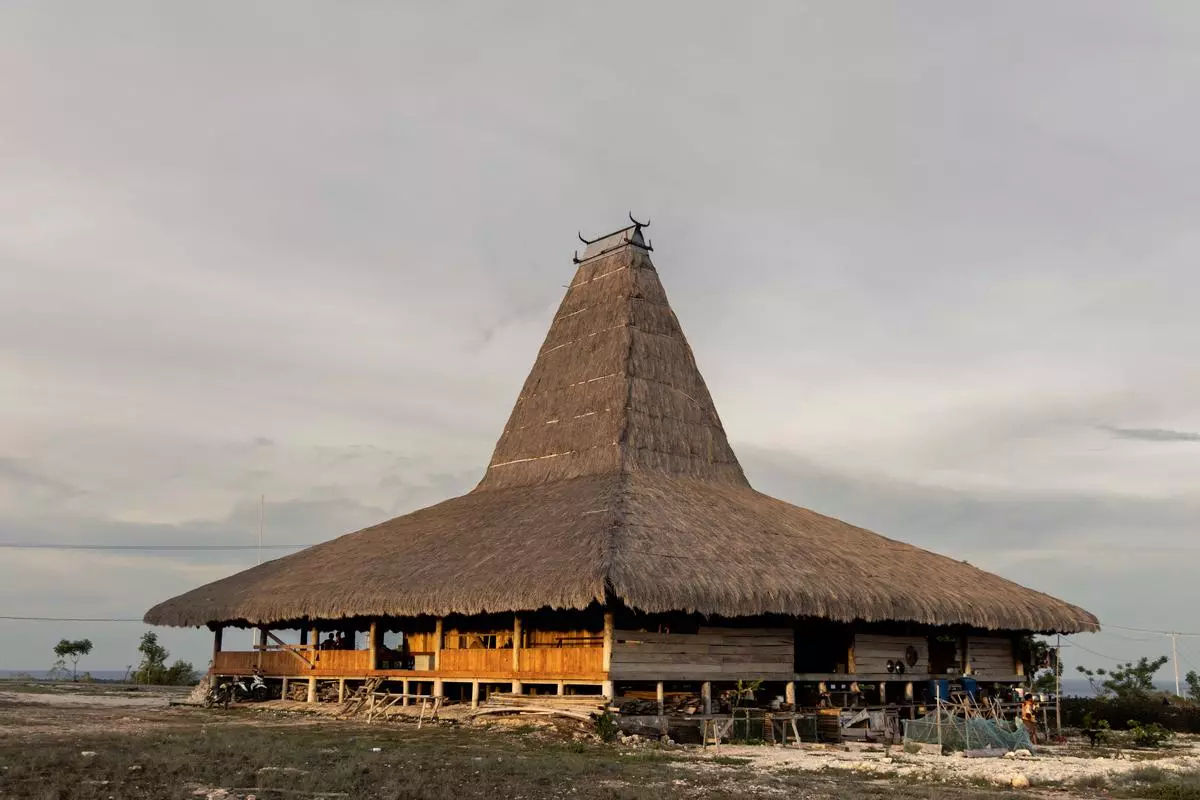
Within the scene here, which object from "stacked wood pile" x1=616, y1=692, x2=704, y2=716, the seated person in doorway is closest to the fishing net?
"stacked wood pile" x1=616, y1=692, x2=704, y2=716

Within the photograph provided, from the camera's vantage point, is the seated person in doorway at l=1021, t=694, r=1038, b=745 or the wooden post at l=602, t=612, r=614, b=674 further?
the seated person in doorway at l=1021, t=694, r=1038, b=745

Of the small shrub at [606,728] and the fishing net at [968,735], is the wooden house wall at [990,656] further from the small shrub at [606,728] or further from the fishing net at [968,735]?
the small shrub at [606,728]

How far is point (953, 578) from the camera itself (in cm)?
2891

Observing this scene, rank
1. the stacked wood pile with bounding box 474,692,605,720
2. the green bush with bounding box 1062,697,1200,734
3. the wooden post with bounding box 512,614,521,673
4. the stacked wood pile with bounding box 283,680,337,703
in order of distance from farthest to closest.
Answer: the green bush with bounding box 1062,697,1200,734
the stacked wood pile with bounding box 283,680,337,703
the wooden post with bounding box 512,614,521,673
the stacked wood pile with bounding box 474,692,605,720

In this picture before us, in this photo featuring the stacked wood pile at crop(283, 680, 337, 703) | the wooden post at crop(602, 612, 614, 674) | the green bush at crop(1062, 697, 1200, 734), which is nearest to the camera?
the wooden post at crop(602, 612, 614, 674)

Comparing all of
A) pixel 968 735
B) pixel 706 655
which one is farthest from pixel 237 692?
pixel 968 735

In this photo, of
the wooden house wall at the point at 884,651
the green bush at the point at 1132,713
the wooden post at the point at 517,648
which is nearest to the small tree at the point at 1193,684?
the green bush at the point at 1132,713

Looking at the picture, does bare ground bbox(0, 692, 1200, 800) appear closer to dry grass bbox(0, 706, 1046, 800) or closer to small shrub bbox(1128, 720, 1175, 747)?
dry grass bbox(0, 706, 1046, 800)

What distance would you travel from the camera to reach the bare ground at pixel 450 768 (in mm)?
13352

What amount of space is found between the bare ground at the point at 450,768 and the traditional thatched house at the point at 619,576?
2771mm

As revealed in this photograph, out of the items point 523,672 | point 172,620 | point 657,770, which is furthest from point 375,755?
point 172,620

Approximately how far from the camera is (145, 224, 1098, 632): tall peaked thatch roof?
22250 mm

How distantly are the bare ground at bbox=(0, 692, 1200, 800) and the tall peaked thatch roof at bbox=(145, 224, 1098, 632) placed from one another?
3.07m

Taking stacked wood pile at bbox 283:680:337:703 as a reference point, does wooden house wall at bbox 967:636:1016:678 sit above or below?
above
